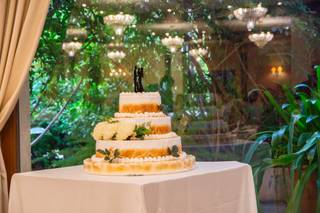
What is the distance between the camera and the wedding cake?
8.38 ft

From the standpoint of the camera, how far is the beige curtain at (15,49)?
120 inches

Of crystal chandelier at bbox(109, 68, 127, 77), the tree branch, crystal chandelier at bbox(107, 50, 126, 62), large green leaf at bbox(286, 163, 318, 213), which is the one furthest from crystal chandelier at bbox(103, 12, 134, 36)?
large green leaf at bbox(286, 163, 318, 213)

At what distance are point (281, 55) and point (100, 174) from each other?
186cm

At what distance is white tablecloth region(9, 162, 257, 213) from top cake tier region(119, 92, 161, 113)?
38 centimetres

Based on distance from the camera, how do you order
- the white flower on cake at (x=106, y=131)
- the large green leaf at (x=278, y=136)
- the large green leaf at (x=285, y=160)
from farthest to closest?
the large green leaf at (x=278, y=136) → the large green leaf at (x=285, y=160) → the white flower on cake at (x=106, y=131)

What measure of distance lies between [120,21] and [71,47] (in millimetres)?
401

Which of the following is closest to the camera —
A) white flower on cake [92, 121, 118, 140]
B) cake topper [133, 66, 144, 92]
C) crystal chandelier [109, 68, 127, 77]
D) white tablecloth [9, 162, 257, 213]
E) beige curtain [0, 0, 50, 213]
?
white tablecloth [9, 162, 257, 213]

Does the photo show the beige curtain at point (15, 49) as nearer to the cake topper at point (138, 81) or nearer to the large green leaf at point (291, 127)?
the cake topper at point (138, 81)

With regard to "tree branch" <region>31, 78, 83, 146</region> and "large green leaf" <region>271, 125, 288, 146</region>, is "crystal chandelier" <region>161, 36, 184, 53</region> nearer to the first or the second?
"tree branch" <region>31, 78, 83, 146</region>

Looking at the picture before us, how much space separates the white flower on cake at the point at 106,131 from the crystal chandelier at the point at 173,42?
1268mm

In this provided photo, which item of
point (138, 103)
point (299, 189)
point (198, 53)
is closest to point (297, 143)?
point (299, 189)

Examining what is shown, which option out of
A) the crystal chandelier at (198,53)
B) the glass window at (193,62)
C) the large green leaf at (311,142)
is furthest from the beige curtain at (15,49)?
the large green leaf at (311,142)

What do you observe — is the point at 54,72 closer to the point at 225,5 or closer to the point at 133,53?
the point at 133,53

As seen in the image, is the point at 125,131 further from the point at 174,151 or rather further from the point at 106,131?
the point at 174,151
